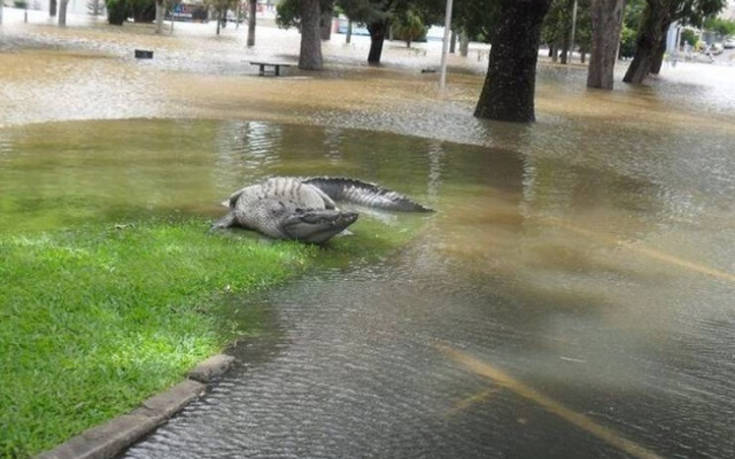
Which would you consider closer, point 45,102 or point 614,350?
point 614,350

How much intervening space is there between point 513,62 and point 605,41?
46.9ft

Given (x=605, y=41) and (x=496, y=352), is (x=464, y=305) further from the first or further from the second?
(x=605, y=41)

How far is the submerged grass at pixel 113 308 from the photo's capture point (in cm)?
408

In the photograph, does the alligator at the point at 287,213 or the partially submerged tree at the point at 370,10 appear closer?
the alligator at the point at 287,213

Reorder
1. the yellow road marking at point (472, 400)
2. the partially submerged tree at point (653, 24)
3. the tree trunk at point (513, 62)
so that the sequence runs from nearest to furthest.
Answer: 1. the yellow road marking at point (472, 400)
2. the tree trunk at point (513, 62)
3. the partially submerged tree at point (653, 24)

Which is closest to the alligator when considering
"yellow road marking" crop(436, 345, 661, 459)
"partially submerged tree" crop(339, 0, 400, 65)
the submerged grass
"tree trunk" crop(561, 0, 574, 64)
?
the submerged grass

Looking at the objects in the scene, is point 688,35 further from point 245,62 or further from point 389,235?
point 389,235

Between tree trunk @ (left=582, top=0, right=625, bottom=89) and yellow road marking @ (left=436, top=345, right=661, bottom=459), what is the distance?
2667 cm

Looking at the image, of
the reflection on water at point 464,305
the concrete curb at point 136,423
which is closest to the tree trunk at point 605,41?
the reflection on water at point 464,305

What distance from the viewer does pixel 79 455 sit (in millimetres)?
3641

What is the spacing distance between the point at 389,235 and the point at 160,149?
4544 millimetres

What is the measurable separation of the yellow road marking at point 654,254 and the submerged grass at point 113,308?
6.47 ft

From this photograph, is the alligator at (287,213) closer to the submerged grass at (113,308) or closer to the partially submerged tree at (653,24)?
the submerged grass at (113,308)

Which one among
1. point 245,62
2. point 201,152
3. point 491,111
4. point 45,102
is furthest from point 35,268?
point 245,62
